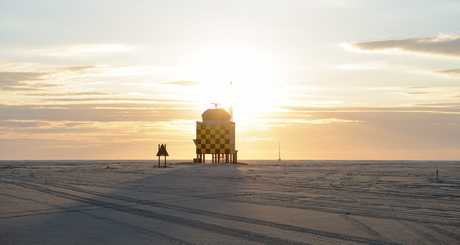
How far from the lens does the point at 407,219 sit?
8.95 m

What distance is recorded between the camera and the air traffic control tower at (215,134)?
159 ft

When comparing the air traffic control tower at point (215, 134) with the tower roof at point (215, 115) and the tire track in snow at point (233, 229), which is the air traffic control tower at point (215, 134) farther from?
the tire track in snow at point (233, 229)

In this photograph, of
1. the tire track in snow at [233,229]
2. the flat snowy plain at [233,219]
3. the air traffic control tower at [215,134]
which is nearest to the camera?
the tire track in snow at [233,229]

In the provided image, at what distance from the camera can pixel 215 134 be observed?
48656mm

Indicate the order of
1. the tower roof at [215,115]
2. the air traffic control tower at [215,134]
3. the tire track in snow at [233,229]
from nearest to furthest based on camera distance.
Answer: the tire track in snow at [233,229], the air traffic control tower at [215,134], the tower roof at [215,115]

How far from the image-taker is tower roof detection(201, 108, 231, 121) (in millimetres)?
48875

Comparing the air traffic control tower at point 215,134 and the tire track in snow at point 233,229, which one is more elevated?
the air traffic control tower at point 215,134

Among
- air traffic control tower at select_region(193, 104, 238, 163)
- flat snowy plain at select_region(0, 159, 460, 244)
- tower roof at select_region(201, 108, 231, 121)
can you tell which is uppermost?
tower roof at select_region(201, 108, 231, 121)

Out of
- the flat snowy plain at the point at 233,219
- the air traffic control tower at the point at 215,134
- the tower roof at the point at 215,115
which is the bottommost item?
the flat snowy plain at the point at 233,219

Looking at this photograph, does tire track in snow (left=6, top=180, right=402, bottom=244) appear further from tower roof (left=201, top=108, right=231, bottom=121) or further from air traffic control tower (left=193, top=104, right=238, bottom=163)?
tower roof (left=201, top=108, right=231, bottom=121)

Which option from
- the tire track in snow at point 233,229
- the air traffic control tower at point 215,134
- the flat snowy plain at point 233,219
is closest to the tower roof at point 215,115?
the air traffic control tower at point 215,134

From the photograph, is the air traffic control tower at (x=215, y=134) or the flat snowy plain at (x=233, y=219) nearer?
the flat snowy plain at (x=233, y=219)

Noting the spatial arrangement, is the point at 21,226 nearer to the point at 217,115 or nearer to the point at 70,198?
the point at 70,198

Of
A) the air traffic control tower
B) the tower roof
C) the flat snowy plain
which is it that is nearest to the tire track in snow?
the flat snowy plain
